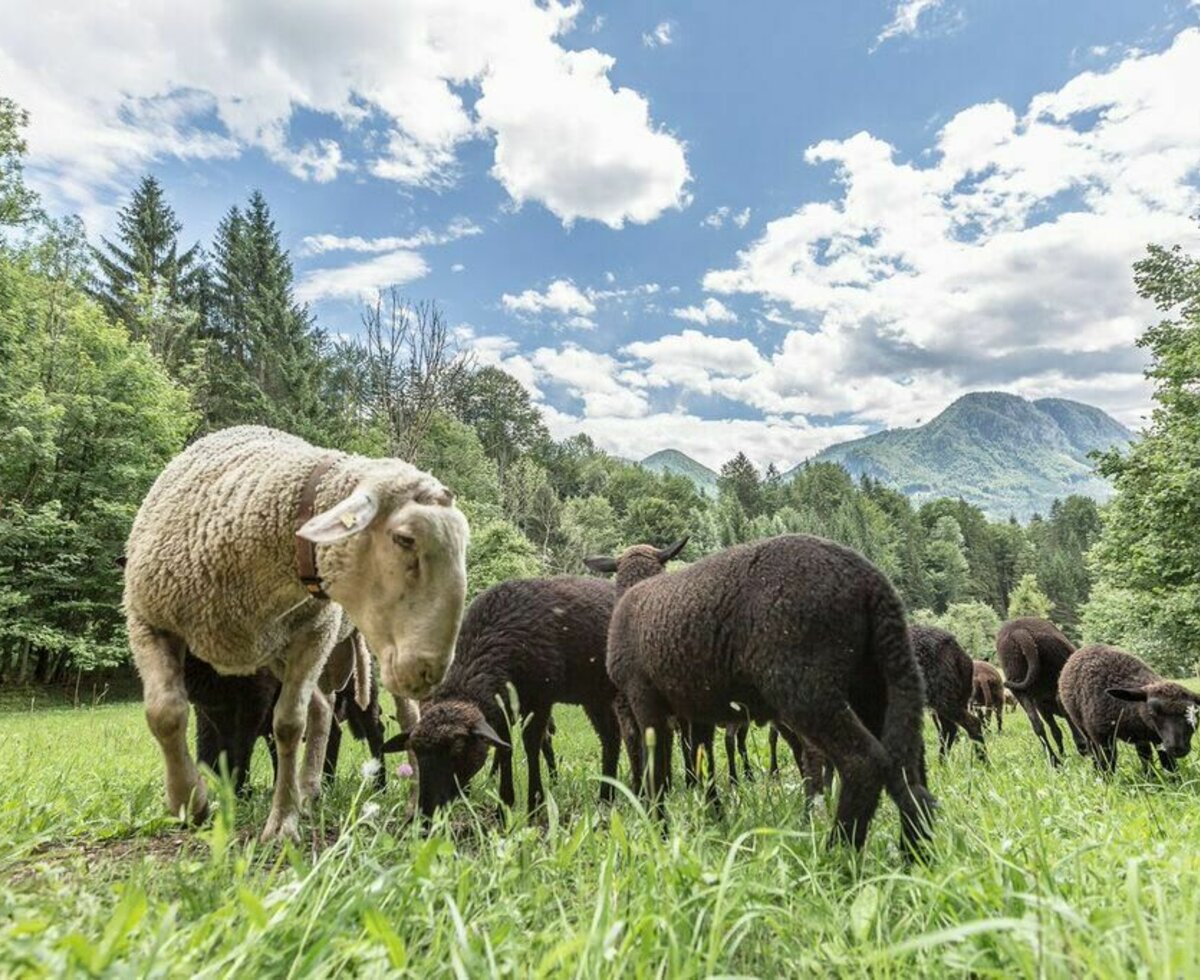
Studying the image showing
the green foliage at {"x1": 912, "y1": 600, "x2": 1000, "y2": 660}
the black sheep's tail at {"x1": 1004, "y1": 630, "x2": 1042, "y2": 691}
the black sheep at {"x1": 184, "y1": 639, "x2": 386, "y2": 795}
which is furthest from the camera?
the green foliage at {"x1": 912, "y1": 600, "x2": 1000, "y2": 660}

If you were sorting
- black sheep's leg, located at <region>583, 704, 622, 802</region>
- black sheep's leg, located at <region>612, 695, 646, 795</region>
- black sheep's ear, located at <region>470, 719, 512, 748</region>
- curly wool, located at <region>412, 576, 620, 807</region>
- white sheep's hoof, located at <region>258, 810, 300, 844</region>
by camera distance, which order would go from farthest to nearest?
black sheep's leg, located at <region>583, 704, 622, 802</region> < black sheep's leg, located at <region>612, 695, 646, 795</region> < curly wool, located at <region>412, 576, 620, 807</region> < black sheep's ear, located at <region>470, 719, 512, 748</region> < white sheep's hoof, located at <region>258, 810, 300, 844</region>

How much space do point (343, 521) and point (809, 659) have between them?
208cm

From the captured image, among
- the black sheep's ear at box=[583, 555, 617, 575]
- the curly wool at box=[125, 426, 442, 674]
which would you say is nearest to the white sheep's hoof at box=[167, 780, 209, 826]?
the curly wool at box=[125, 426, 442, 674]

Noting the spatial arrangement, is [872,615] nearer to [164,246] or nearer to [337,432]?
[337,432]

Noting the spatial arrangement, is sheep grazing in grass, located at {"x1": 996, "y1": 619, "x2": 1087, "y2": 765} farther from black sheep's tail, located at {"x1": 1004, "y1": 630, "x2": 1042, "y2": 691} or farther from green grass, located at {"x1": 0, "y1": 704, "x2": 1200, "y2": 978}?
green grass, located at {"x1": 0, "y1": 704, "x2": 1200, "y2": 978}

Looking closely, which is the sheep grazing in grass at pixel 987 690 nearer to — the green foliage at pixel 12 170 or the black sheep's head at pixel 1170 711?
the black sheep's head at pixel 1170 711

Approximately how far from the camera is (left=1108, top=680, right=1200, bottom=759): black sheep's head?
5773 mm

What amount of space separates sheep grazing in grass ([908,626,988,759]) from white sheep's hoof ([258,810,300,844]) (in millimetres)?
6536

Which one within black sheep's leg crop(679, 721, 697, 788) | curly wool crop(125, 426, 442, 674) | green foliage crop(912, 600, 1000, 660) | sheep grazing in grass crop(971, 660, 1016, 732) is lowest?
green foliage crop(912, 600, 1000, 660)

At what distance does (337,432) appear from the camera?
1501 inches

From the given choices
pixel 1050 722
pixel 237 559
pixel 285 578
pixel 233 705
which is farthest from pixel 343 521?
pixel 1050 722

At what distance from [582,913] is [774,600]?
170cm

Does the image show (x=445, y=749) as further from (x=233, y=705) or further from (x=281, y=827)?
(x=233, y=705)

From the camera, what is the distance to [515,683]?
4.84 m
